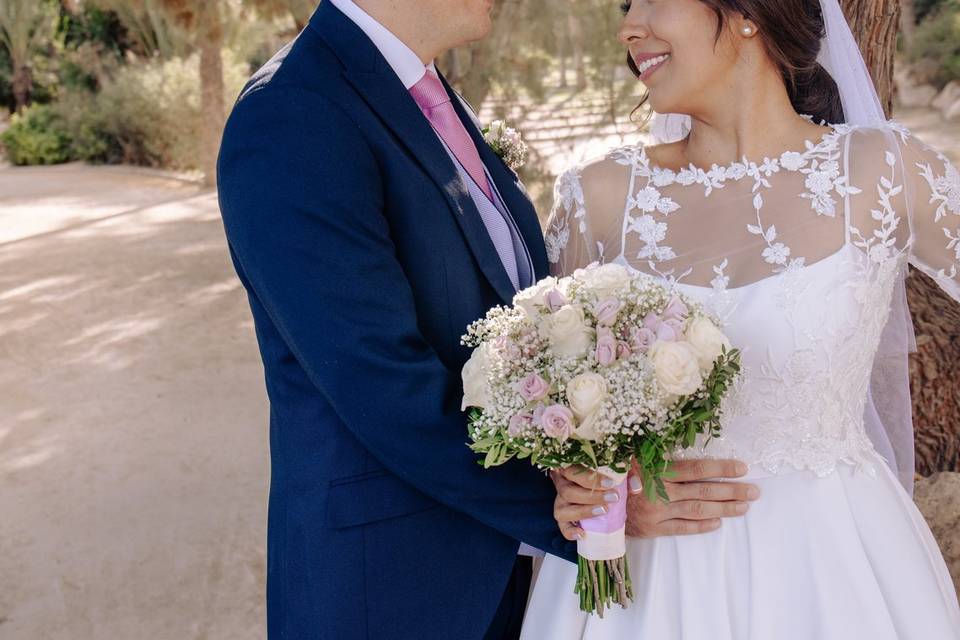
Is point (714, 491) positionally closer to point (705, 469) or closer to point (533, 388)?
point (705, 469)

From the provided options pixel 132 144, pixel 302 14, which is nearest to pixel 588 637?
pixel 302 14

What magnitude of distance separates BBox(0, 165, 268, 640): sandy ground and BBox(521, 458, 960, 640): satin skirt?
2.30m

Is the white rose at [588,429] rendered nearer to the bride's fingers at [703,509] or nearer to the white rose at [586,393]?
the white rose at [586,393]

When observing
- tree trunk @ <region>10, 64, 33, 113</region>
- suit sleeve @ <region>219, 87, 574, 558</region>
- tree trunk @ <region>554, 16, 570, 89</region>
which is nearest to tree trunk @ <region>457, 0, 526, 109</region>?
tree trunk @ <region>554, 16, 570, 89</region>

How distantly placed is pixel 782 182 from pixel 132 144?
18.2 m

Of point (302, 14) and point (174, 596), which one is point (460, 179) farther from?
point (302, 14)

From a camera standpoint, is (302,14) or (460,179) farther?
(302,14)

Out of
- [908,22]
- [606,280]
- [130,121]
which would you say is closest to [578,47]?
[606,280]

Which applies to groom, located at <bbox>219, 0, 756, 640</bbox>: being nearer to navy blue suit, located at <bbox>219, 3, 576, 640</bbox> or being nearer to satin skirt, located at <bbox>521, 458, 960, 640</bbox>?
navy blue suit, located at <bbox>219, 3, 576, 640</bbox>

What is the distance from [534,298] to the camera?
6.29ft

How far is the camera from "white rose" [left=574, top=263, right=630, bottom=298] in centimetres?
190

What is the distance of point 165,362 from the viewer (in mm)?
7496

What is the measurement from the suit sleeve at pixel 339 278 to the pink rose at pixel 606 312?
0.32 m

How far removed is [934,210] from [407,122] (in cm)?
118
